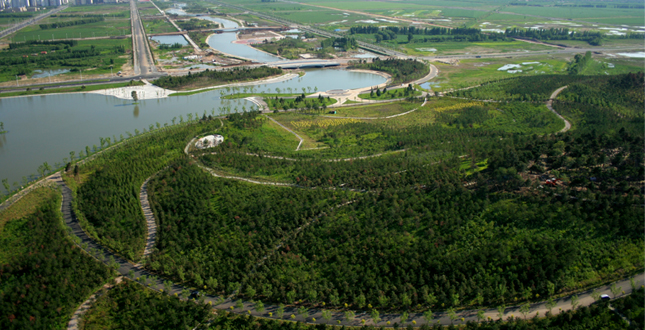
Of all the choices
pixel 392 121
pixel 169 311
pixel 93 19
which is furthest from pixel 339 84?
pixel 93 19

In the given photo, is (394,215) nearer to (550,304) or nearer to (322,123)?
(550,304)

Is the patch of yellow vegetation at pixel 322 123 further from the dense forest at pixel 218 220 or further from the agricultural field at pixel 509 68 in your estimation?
the agricultural field at pixel 509 68

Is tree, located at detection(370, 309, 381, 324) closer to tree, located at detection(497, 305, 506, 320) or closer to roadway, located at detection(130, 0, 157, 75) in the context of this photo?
tree, located at detection(497, 305, 506, 320)

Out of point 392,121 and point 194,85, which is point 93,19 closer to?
point 194,85

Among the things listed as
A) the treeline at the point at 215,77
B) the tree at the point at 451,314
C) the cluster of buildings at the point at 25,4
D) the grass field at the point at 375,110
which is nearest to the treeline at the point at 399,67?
the grass field at the point at 375,110

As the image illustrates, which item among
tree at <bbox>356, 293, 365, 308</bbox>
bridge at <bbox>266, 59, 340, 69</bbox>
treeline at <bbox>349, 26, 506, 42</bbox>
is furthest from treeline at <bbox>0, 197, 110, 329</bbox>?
treeline at <bbox>349, 26, 506, 42</bbox>

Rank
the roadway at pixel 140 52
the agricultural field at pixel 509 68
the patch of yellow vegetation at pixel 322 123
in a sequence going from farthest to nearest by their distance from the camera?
the roadway at pixel 140 52 → the agricultural field at pixel 509 68 → the patch of yellow vegetation at pixel 322 123
